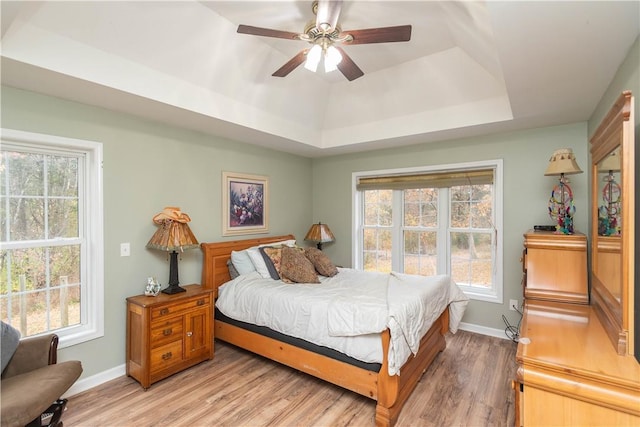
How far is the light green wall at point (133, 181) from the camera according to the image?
2412mm

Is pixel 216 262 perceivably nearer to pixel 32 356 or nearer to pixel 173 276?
pixel 173 276

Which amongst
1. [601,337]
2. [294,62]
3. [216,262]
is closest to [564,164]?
[601,337]

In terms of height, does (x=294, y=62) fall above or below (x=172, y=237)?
above

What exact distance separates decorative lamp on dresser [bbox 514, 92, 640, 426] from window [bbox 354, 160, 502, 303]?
1.69 metres

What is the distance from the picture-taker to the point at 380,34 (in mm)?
1874

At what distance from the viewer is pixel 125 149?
280cm

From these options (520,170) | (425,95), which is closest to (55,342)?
(425,95)

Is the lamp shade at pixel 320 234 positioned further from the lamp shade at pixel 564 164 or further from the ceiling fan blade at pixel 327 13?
the ceiling fan blade at pixel 327 13

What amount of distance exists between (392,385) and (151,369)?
1.95m

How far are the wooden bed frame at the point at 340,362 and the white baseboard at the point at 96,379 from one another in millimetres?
882

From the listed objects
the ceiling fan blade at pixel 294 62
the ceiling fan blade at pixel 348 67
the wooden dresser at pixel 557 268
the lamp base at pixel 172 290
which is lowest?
the lamp base at pixel 172 290

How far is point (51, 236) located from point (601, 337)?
12.4ft

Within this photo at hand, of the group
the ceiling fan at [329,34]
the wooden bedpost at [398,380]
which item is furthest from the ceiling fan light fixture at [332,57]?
the wooden bedpost at [398,380]

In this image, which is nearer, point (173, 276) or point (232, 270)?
point (173, 276)
